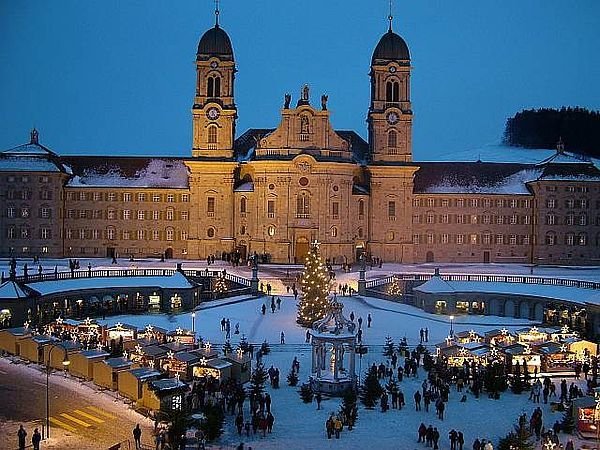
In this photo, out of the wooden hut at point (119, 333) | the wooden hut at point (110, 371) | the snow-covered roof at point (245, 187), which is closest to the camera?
the wooden hut at point (110, 371)

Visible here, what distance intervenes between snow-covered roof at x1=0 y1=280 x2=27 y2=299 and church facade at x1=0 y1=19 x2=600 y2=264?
30.9 metres

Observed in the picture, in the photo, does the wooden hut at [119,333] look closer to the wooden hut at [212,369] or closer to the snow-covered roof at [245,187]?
the wooden hut at [212,369]

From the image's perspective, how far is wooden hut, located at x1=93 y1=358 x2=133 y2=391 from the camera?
37.1 meters

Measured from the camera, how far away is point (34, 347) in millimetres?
42344

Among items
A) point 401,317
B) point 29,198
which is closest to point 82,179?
point 29,198

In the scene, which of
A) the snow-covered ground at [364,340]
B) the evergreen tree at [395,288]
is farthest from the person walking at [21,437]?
the evergreen tree at [395,288]

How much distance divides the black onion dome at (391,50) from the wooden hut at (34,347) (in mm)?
49653

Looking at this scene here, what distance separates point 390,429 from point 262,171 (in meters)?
50.5

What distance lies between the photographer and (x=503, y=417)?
1350 inches

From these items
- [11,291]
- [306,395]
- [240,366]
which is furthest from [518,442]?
[11,291]

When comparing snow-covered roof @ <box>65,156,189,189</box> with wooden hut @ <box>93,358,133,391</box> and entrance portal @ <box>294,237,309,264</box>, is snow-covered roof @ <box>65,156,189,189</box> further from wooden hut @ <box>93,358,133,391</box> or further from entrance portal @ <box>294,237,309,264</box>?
wooden hut @ <box>93,358,133,391</box>

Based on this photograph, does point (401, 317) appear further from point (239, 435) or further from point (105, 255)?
point (105, 255)

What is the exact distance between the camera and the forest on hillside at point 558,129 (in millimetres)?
157750

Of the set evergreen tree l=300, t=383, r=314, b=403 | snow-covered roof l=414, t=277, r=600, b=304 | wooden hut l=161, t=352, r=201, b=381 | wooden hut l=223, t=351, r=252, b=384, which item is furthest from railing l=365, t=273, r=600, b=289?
evergreen tree l=300, t=383, r=314, b=403
